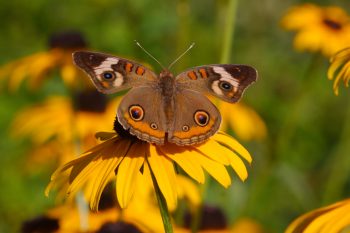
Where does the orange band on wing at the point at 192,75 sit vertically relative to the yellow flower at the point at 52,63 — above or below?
above

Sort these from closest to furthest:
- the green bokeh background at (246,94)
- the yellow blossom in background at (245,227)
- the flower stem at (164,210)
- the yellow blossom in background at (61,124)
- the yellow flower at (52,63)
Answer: the flower stem at (164,210) → the yellow blossom in background at (245,227) → the yellow flower at (52,63) → the yellow blossom in background at (61,124) → the green bokeh background at (246,94)

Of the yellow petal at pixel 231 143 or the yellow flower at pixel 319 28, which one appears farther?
the yellow flower at pixel 319 28

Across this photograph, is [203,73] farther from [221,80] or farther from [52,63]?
[52,63]

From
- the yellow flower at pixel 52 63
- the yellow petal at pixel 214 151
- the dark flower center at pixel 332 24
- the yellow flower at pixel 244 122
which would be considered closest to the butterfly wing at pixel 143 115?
the yellow petal at pixel 214 151

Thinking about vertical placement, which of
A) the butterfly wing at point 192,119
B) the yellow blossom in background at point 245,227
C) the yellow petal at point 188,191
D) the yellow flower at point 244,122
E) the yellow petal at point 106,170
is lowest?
the yellow blossom in background at point 245,227

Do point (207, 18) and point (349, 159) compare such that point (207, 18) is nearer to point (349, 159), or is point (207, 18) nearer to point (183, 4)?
point (349, 159)

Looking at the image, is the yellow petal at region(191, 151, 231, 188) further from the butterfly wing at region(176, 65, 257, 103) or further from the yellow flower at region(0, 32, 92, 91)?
the yellow flower at region(0, 32, 92, 91)

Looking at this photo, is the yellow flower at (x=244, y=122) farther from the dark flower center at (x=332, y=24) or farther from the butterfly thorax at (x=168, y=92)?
the butterfly thorax at (x=168, y=92)

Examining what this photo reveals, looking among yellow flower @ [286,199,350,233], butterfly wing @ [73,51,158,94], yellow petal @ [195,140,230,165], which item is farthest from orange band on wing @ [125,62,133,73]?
yellow flower @ [286,199,350,233]

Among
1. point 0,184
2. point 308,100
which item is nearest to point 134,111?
point 0,184
